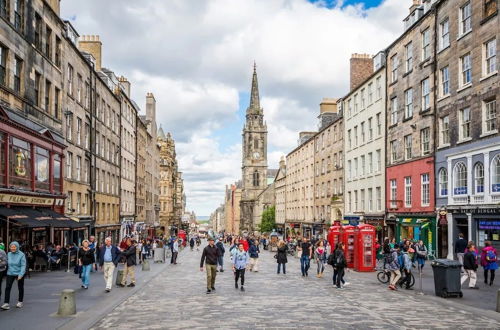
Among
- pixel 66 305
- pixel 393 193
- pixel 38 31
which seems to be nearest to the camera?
pixel 66 305

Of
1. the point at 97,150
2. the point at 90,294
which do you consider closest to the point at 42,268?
the point at 90,294

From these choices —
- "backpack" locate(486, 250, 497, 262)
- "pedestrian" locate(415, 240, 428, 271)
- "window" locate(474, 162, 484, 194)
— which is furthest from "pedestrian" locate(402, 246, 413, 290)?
"window" locate(474, 162, 484, 194)

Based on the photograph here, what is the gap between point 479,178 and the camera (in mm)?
26891

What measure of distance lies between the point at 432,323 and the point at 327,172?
4547 centimetres

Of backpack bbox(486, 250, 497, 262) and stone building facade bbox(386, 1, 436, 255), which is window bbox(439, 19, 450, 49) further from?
backpack bbox(486, 250, 497, 262)

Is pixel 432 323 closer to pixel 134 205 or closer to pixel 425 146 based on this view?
pixel 425 146

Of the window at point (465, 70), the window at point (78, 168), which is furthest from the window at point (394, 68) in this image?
the window at point (78, 168)

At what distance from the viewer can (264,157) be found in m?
140

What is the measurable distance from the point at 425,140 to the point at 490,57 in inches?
338

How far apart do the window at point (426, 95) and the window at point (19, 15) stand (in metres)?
22.8

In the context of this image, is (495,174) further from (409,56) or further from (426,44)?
(409,56)

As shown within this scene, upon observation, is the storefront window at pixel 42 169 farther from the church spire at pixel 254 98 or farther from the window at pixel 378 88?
the church spire at pixel 254 98

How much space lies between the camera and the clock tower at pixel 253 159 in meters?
139

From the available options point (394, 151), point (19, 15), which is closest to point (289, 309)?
point (19, 15)
